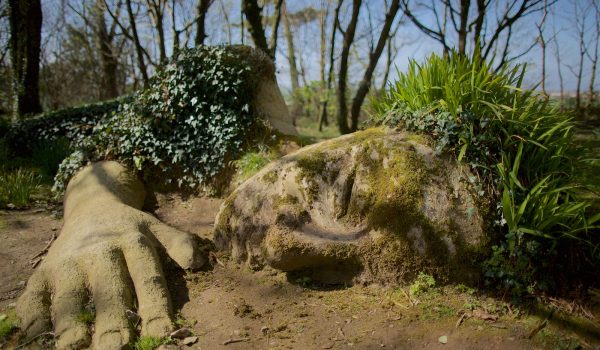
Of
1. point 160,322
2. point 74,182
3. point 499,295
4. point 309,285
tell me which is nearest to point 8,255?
point 74,182

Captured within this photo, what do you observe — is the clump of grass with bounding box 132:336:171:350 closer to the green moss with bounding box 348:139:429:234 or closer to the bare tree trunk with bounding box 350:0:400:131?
the green moss with bounding box 348:139:429:234

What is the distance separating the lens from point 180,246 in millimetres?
3914

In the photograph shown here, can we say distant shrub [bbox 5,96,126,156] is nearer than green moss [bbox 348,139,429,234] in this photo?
No

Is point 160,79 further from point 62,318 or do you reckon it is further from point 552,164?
point 552,164

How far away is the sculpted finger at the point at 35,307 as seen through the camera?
3.05 meters

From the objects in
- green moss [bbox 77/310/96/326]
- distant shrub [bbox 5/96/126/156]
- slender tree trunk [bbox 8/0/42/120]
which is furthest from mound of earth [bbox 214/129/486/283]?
slender tree trunk [bbox 8/0/42/120]

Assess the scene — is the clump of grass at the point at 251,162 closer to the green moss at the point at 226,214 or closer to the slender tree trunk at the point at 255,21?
the green moss at the point at 226,214

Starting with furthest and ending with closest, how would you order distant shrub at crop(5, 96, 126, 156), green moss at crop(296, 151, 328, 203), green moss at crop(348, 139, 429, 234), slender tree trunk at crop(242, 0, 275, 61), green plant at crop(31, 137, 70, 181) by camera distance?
1. distant shrub at crop(5, 96, 126, 156)
2. slender tree trunk at crop(242, 0, 275, 61)
3. green plant at crop(31, 137, 70, 181)
4. green moss at crop(296, 151, 328, 203)
5. green moss at crop(348, 139, 429, 234)

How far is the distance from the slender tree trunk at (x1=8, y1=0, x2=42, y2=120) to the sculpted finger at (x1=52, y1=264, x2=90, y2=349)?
733cm

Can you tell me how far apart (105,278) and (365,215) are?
86.6 inches

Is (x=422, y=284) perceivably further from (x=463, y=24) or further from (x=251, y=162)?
(x=463, y=24)

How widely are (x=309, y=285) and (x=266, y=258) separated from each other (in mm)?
436

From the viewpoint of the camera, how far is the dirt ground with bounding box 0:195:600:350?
9.07ft

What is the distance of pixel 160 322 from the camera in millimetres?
3037
